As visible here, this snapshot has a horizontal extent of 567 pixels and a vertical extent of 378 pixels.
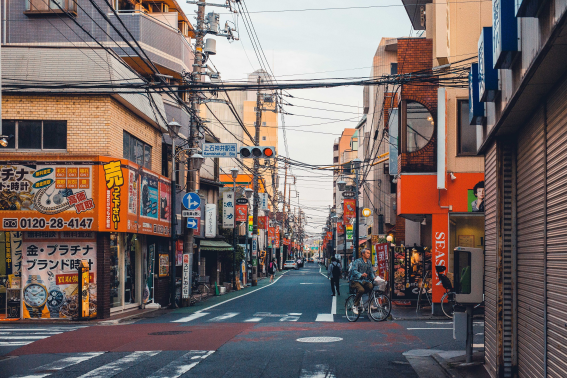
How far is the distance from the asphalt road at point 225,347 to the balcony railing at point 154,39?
14.3 m

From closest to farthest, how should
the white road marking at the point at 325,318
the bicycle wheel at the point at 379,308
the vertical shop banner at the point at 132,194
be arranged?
the bicycle wheel at the point at 379,308 → the white road marking at the point at 325,318 → the vertical shop banner at the point at 132,194

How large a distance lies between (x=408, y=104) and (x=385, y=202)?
18995 millimetres

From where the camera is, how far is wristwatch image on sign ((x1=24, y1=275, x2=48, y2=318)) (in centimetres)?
1992

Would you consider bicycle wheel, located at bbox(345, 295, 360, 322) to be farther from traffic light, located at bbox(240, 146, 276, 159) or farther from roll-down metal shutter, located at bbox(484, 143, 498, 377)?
roll-down metal shutter, located at bbox(484, 143, 498, 377)

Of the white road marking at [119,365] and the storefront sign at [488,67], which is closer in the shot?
the storefront sign at [488,67]

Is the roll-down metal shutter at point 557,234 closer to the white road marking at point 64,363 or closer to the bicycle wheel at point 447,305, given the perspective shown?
the white road marking at point 64,363

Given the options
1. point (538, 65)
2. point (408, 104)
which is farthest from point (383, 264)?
point (538, 65)

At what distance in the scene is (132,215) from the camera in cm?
2198

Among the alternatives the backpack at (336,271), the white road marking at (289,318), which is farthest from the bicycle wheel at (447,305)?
the backpack at (336,271)

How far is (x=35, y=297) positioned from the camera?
1997 centimetres

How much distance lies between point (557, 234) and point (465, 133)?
53.0 feet

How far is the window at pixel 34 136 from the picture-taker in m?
20.7

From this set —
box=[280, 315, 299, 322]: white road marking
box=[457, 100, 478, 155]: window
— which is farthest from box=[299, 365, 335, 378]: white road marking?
box=[457, 100, 478, 155]: window

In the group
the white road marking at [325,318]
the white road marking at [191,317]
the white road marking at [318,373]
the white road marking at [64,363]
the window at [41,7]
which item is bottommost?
the white road marking at [191,317]
